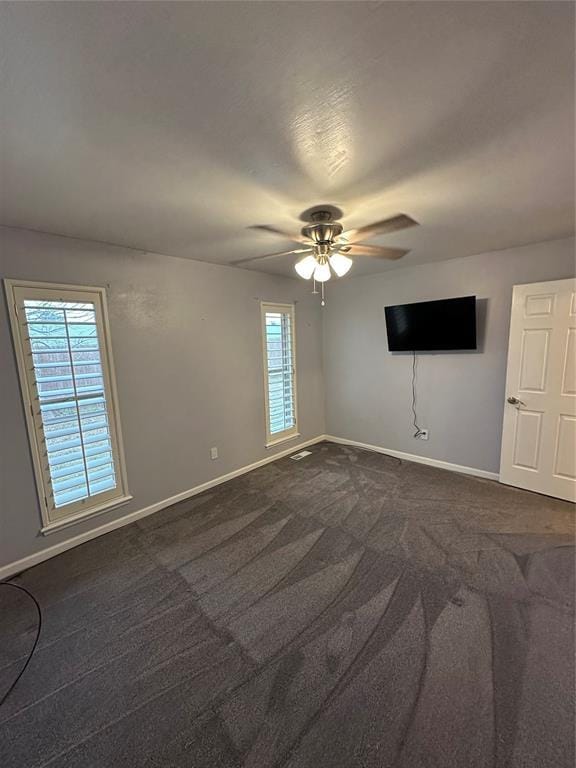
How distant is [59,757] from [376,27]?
277cm

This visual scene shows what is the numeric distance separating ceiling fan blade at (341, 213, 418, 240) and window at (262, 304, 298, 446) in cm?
189

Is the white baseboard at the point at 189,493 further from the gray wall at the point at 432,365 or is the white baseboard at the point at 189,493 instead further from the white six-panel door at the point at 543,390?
the white six-panel door at the point at 543,390

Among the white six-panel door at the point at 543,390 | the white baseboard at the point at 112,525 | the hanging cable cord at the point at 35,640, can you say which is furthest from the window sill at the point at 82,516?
the white six-panel door at the point at 543,390

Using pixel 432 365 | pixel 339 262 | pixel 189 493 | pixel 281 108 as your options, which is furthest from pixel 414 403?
pixel 281 108

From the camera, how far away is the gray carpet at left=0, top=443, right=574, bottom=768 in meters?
1.25

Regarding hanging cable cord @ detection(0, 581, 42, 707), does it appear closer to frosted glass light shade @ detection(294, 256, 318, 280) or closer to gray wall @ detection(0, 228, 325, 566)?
gray wall @ detection(0, 228, 325, 566)

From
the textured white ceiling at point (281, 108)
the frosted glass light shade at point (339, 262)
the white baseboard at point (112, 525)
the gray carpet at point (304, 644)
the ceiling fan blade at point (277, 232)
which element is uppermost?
the textured white ceiling at point (281, 108)

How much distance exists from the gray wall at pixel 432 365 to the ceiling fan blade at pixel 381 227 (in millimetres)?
1704

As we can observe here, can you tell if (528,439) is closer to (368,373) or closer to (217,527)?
(368,373)

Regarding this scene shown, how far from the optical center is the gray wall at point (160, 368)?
2213mm

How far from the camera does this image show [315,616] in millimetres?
1819

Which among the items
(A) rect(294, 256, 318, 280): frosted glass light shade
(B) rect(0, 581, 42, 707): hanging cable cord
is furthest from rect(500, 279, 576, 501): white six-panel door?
(B) rect(0, 581, 42, 707): hanging cable cord

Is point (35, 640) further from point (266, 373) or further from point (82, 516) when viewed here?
point (266, 373)

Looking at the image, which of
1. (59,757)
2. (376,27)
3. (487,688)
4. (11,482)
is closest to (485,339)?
(487,688)
